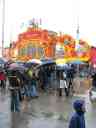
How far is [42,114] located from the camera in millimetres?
17609

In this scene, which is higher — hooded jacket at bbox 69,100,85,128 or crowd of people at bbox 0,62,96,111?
hooded jacket at bbox 69,100,85,128

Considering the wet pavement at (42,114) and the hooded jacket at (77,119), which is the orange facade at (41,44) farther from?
the hooded jacket at (77,119)

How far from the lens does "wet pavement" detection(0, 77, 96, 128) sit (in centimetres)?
1513

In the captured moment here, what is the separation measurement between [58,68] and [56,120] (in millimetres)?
10494

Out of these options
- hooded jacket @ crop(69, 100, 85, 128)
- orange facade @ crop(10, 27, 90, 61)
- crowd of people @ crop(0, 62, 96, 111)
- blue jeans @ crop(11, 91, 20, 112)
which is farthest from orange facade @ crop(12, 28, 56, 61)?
hooded jacket @ crop(69, 100, 85, 128)

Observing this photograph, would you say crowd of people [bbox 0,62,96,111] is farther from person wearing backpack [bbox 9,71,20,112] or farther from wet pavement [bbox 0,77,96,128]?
wet pavement [bbox 0,77,96,128]

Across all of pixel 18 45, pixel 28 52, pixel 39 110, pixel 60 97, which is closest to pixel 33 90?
pixel 60 97

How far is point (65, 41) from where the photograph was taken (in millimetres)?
68125

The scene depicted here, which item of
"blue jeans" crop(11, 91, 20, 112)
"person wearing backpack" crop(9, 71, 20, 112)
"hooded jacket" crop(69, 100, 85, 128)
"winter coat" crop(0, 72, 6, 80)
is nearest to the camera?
"hooded jacket" crop(69, 100, 85, 128)

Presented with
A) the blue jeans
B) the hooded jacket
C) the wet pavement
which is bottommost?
the wet pavement

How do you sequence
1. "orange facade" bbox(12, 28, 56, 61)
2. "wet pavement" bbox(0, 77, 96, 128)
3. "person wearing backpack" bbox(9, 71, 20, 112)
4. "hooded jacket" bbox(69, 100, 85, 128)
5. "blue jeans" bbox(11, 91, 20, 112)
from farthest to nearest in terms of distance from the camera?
"orange facade" bbox(12, 28, 56, 61) < "blue jeans" bbox(11, 91, 20, 112) < "person wearing backpack" bbox(9, 71, 20, 112) < "wet pavement" bbox(0, 77, 96, 128) < "hooded jacket" bbox(69, 100, 85, 128)

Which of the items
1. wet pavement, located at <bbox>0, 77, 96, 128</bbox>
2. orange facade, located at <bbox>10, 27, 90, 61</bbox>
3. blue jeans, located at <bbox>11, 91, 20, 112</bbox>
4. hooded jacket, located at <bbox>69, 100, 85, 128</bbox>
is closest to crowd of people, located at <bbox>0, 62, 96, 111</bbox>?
blue jeans, located at <bbox>11, 91, 20, 112</bbox>

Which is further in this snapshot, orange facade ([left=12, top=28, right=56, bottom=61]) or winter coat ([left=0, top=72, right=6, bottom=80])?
orange facade ([left=12, top=28, right=56, bottom=61])

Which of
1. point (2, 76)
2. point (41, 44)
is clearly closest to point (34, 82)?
point (2, 76)
